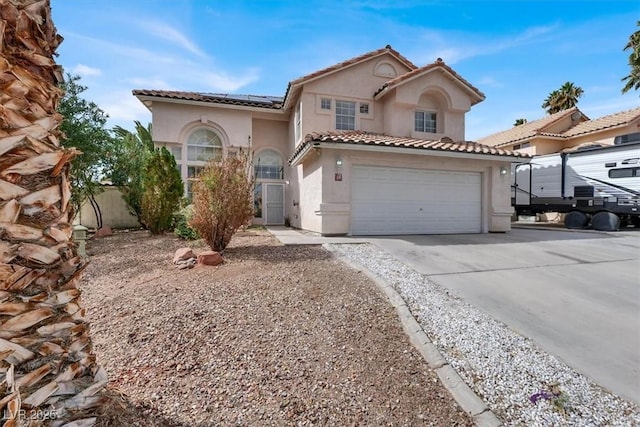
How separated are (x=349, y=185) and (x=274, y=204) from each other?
6.62 metres

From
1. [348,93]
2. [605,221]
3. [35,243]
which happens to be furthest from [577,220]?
[35,243]

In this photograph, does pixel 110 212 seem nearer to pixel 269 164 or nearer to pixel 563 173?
pixel 269 164

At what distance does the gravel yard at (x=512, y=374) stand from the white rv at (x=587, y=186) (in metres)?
14.8

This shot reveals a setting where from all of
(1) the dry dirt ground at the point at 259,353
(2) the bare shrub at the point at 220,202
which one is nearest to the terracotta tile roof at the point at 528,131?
(2) the bare shrub at the point at 220,202

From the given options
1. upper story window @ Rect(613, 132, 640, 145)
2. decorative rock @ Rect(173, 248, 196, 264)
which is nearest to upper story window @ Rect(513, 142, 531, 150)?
upper story window @ Rect(613, 132, 640, 145)

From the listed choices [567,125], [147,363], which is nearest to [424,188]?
[147,363]

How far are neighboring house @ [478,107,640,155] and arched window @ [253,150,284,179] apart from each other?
17897 mm

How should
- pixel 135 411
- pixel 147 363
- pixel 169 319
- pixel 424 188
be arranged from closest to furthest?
pixel 135 411 → pixel 147 363 → pixel 169 319 → pixel 424 188

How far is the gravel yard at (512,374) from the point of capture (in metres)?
2.77

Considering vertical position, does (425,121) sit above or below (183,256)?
above

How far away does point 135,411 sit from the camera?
2504 mm

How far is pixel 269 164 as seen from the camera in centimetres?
1620

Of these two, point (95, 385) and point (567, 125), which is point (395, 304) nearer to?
point (95, 385)

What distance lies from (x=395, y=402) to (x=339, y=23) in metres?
10.2
